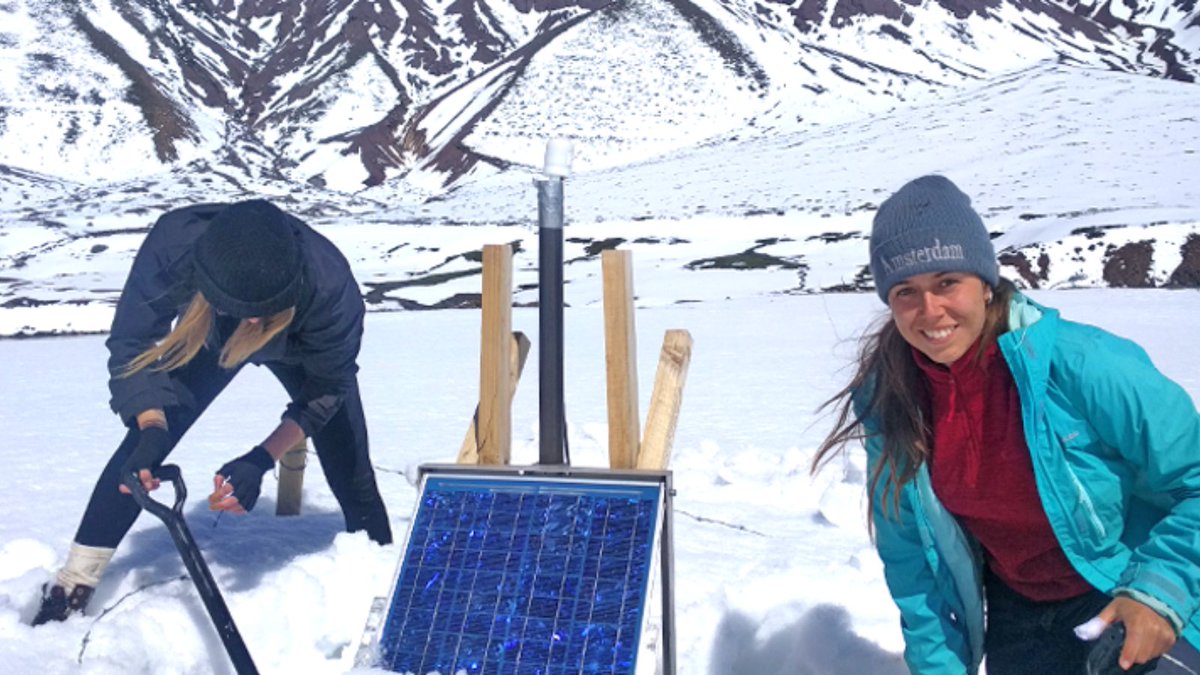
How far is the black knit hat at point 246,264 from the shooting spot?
9.36ft

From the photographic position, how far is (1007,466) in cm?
232

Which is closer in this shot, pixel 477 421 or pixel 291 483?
pixel 477 421

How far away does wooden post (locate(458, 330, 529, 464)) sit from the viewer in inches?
126

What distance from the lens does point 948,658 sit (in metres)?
2.52

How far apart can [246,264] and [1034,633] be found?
2.08 metres

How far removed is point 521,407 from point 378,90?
6872cm

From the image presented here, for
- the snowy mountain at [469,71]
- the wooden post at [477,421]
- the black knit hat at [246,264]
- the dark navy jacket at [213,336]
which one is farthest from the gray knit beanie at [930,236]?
the snowy mountain at [469,71]

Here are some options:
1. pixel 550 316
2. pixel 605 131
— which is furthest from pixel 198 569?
pixel 605 131

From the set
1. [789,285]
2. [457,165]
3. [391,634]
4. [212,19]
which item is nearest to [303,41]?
[212,19]

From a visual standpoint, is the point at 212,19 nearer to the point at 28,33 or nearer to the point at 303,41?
the point at 303,41

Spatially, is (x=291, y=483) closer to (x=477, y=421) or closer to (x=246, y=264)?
(x=477, y=421)

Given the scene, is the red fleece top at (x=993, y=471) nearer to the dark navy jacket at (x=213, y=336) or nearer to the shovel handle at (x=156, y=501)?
the dark navy jacket at (x=213, y=336)

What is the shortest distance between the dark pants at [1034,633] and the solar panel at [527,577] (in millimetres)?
821

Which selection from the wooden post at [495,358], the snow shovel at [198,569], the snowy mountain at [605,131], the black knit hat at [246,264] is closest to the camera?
the snow shovel at [198,569]
